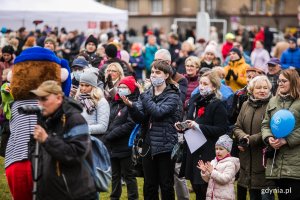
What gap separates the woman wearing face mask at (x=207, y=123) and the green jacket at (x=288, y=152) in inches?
24.3

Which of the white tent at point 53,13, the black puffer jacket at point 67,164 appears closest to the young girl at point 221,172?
the black puffer jacket at point 67,164

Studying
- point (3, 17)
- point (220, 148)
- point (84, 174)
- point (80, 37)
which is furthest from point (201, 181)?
point (80, 37)

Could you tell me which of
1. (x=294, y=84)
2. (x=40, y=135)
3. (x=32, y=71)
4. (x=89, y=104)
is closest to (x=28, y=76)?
(x=32, y=71)

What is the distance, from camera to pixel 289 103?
8.30 m

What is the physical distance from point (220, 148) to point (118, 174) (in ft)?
6.18

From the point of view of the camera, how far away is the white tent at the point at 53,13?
2325 centimetres

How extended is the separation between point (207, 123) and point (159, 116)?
63 cm

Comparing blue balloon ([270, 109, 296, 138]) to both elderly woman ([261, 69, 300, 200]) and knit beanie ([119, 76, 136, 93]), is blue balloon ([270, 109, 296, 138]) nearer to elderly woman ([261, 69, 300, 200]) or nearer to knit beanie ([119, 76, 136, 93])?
elderly woman ([261, 69, 300, 200])

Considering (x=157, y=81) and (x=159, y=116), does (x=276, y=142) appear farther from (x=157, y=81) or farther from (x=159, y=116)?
(x=157, y=81)

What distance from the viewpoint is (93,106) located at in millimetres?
9102

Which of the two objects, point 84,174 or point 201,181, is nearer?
point 84,174

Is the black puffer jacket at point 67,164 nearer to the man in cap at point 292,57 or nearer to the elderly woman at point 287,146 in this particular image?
the elderly woman at point 287,146

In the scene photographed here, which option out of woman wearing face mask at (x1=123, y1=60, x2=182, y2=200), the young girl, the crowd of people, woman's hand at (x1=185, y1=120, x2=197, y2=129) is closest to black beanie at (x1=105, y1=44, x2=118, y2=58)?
the crowd of people

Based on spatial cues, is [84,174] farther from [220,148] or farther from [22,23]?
[22,23]
